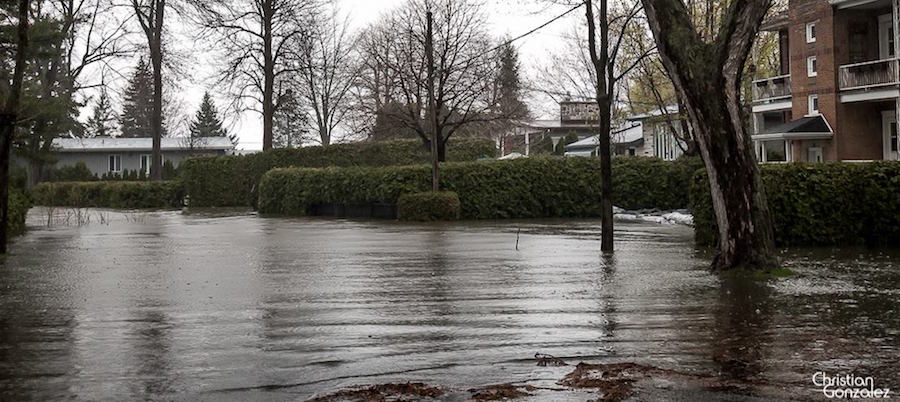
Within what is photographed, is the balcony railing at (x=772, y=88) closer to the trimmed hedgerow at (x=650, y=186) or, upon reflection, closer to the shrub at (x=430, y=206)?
the trimmed hedgerow at (x=650, y=186)

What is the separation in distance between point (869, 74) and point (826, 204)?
706 inches

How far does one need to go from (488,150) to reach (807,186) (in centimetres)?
2729

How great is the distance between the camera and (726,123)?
11.7m

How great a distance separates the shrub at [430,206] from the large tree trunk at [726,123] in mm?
16609

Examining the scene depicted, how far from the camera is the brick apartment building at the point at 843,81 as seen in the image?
1232 inches

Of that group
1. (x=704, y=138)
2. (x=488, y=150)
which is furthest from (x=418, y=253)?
(x=488, y=150)

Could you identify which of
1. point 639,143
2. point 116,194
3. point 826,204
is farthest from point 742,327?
point 639,143

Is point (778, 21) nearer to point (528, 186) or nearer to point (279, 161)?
point (528, 186)

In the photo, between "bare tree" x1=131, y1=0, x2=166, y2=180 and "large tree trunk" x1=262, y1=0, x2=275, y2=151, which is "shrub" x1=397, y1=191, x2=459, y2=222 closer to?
"large tree trunk" x1=262, y1=0, x2=275, y2=151

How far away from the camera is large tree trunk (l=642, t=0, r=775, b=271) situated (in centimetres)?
1159

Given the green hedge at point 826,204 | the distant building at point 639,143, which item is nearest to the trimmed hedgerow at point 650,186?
the distant building at point 639,143

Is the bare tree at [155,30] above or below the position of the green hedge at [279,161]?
above

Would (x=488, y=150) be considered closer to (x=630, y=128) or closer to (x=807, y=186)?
(x=630, y=128)
